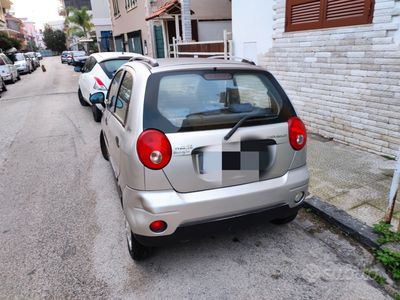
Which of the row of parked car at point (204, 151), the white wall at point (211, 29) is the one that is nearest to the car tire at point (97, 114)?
the row of parked car at point (204, 151)

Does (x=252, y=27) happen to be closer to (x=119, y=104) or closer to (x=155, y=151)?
(x=119, y=104)

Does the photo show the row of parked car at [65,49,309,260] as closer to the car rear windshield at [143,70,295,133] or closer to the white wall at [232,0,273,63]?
the car rear windshield at [143,70,295,133]

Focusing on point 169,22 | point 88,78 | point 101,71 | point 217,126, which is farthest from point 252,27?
point 169,22

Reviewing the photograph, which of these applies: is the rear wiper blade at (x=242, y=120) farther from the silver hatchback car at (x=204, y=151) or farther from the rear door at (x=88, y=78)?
the rear door at (x=88, y=78)

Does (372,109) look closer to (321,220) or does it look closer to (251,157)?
(321,220)

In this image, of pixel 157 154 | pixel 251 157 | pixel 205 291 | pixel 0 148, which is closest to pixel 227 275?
pixel 205 291

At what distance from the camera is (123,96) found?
316 cm

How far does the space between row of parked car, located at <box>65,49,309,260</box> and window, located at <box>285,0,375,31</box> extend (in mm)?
2731

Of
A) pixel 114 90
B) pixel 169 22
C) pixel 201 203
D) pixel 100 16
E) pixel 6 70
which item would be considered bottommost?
pixel 201 203

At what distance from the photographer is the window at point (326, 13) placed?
4629mm

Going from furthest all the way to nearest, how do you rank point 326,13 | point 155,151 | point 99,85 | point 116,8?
point 116,8 < point 99,85 < point 326,13 < point 155,151

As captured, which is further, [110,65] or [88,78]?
[88,78]

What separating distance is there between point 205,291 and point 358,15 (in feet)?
14.4

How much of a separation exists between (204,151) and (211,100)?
509mm
